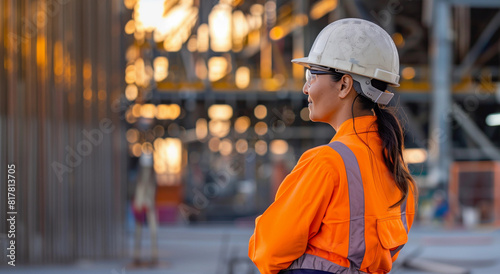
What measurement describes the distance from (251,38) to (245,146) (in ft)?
11.6

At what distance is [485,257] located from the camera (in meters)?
10.1

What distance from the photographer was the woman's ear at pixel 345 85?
79.8 inches

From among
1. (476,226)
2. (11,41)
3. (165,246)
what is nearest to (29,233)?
(11,41)

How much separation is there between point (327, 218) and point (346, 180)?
117mm

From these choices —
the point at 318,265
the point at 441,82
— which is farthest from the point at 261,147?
the point at 318,265

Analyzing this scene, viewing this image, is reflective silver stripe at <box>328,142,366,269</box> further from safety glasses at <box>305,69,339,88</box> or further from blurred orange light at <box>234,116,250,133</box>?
blurred orange light at <box>234,116,250,133</box>

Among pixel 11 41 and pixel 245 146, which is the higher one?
pixel 11 41

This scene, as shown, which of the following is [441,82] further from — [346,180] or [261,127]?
[346,180]

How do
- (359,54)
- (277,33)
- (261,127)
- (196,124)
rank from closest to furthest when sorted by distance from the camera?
(359,54) < (261,127) < (196,124) < (277,33)

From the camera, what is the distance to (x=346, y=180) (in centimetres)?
184

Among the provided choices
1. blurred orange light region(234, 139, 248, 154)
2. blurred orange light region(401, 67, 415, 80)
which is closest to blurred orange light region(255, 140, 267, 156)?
blurred orange light region(234, 139, 248, 154)

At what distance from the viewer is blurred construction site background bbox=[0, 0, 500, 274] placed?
26.4 feet

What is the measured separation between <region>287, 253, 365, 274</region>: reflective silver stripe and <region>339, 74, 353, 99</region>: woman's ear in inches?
19.6

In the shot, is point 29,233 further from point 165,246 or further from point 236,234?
point 236,234
